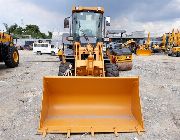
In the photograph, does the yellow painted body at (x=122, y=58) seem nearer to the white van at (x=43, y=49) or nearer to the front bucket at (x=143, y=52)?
the white van at (x=43, y=49)

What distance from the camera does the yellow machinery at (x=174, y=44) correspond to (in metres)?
32.1

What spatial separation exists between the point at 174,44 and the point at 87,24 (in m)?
25.7

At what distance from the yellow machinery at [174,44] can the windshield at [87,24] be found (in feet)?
79.4

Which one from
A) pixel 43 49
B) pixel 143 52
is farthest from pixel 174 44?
pixel 43 49

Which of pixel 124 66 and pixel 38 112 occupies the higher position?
pixel 124 66

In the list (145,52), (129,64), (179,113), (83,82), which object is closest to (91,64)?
(83,82)

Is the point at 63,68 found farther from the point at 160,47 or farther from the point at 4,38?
the point at 160,47

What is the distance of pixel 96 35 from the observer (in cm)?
948

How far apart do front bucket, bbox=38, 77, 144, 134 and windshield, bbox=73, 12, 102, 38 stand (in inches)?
149

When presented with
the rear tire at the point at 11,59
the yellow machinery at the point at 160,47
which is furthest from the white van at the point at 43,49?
the rear tire at the point at 11,59

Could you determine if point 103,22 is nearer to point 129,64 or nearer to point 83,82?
point 83,82

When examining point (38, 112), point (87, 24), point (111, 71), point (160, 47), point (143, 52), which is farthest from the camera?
point (160, 47)

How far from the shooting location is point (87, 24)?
9531 millimetres

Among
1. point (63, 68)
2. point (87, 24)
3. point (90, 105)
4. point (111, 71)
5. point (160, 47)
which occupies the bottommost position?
point (90, 105)
